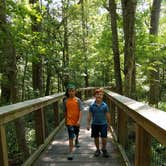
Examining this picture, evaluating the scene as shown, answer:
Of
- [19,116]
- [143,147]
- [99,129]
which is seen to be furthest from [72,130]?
[143,147]

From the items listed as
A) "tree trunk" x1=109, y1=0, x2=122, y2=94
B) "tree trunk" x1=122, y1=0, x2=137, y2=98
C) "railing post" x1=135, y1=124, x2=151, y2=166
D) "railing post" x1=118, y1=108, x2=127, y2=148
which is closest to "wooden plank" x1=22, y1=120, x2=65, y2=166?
"railing post" x1=118, y1=108, x2=127, y2=148

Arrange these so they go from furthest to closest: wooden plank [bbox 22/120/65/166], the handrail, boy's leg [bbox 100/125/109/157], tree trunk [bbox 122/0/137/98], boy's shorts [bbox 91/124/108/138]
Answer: tree trunk [bbox 122/0/137/98] → boy's shorts [bbox 91/124/108/138] → boy's leg [bbox 100/125/109/157] → wooden plank [bbox 22/120/65/166] → the handrail

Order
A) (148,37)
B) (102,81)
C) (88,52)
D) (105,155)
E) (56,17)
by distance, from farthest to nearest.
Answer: (102,81)
(88,52)
(56,17)
(148,37)
(105,155)

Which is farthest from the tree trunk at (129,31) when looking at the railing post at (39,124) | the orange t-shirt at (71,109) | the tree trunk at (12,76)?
the railing post at (39,124)

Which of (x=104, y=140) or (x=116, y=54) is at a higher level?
(x=116, y=54)

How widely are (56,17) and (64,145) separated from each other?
16.3 metres

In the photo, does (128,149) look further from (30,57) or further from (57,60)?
(57,60)

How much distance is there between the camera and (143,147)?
3107mm

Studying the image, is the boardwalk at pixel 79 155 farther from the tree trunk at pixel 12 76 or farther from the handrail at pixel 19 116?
the tree trunk at pixel 12 76

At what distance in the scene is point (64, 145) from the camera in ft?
21.2

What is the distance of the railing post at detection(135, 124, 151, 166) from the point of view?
3.06m

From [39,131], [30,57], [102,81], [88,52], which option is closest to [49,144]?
[39,131]

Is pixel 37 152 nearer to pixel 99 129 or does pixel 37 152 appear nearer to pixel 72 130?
pixel 72 130

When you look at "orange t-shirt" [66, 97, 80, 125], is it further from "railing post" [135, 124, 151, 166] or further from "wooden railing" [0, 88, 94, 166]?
"railing post" [135, 124, 151, 166]
